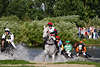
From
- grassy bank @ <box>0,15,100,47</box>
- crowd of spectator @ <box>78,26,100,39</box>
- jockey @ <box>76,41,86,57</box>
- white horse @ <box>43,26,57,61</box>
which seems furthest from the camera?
crowd of spectator @ <box>78,26,100,39</box>

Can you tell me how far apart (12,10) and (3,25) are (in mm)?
58497

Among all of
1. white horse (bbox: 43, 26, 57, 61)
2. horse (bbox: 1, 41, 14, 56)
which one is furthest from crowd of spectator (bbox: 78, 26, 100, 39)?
white horse (bbox: 43, 26, 57, 61)

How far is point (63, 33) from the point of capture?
90.0 feet

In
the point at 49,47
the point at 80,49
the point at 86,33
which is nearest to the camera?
the point at 49,47

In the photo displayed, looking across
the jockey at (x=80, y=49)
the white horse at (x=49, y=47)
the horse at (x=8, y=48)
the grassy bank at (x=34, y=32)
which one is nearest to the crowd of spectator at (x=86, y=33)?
the grassy bank at (x=34, y=32)

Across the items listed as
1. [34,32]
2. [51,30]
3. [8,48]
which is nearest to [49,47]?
[51,30]

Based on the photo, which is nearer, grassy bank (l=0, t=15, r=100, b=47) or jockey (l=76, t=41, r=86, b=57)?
jockey (l=76, t=41, r=86, b=57)

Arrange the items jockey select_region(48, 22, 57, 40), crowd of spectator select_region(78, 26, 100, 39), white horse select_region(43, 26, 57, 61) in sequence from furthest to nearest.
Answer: crowd of spectator select_region(78, 26, 100, 39) < white horse select_region(43, 26, 57, 61) < jockey select_region(48, 22, 57, 40)

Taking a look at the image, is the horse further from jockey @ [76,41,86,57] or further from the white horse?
jockey @ [76,41,86,57]

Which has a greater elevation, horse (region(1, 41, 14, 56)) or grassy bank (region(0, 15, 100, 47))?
grassy bank (region(0, 15, 100, 47))

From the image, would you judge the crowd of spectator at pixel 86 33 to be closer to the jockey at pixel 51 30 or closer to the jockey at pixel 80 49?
the jockey at pixel 80 49

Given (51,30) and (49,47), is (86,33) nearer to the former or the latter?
(49,47)

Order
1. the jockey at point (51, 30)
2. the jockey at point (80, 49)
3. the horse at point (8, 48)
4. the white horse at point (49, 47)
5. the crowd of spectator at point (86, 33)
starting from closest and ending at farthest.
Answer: the jockey at point (51, 30) < the white horse at point (49, 47) < the horse at point (8, 48) < the jockey at point (80, 49) < the crowd of spectator at point (86, 33)

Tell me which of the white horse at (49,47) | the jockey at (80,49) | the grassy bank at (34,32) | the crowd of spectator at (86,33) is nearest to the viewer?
the white horse at (49,47)
